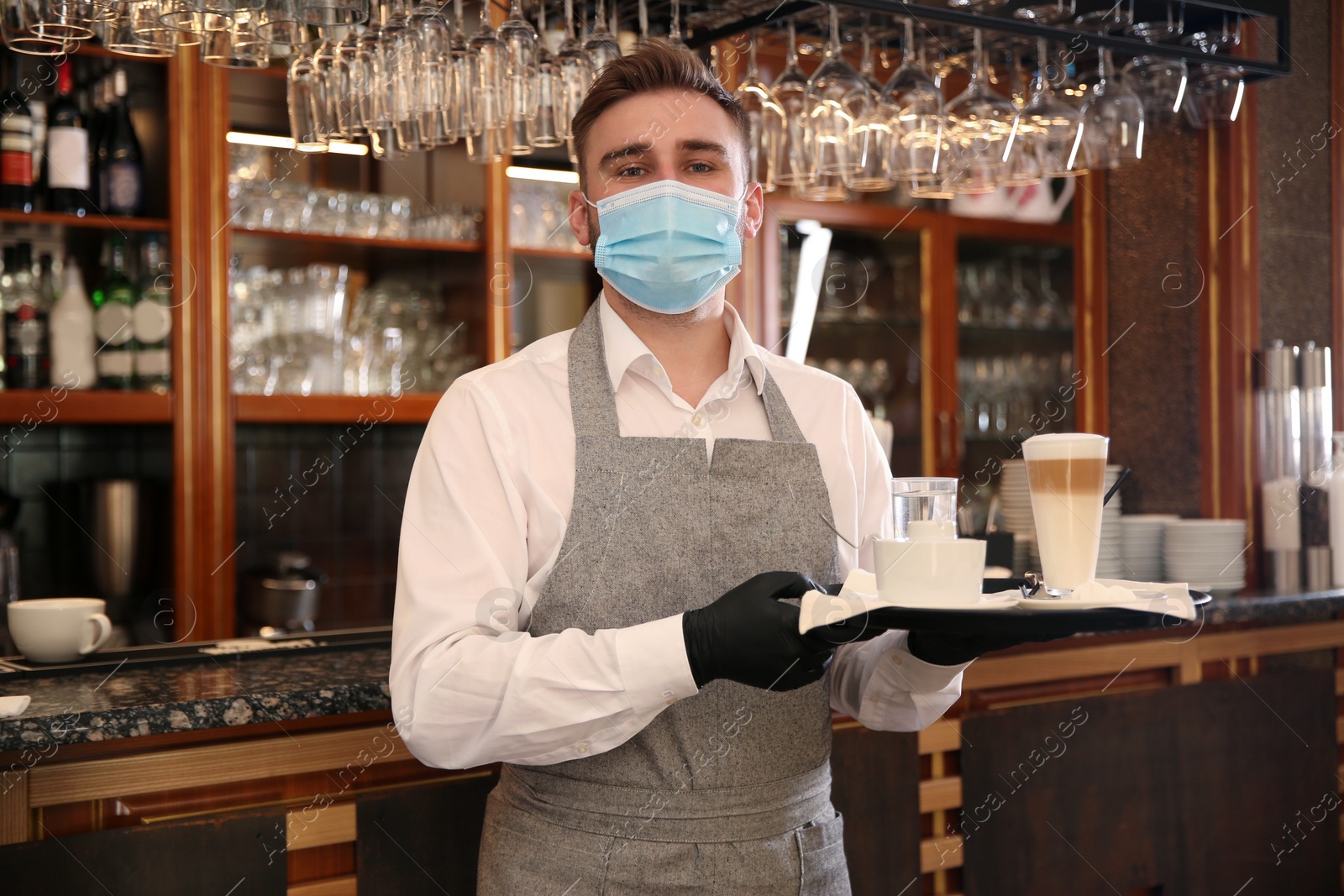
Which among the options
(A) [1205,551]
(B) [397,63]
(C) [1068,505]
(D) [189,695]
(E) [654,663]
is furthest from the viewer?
(A) [1205,551]

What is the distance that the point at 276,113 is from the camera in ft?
11.5

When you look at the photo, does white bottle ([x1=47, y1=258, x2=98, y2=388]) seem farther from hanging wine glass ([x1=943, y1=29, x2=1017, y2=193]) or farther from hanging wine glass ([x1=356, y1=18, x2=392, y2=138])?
hanging wine glass ([x1=943, y1=29, x2=1017, y2=193])

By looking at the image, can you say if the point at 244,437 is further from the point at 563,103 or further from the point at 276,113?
the point at 563,103

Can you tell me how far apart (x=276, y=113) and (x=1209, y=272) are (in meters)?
2.49

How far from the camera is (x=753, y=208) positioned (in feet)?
5.65

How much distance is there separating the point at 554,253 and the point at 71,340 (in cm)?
→ 130

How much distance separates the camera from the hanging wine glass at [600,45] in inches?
91.1

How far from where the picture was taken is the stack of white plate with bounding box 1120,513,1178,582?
9.55 feet

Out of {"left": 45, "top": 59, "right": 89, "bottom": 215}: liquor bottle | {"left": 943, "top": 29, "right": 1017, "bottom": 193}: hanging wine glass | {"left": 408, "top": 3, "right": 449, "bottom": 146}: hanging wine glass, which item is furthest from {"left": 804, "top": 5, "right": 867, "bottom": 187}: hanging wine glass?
{"left": 45, "top": 59, "right": 89, "bottom": 215}: liquor bottle

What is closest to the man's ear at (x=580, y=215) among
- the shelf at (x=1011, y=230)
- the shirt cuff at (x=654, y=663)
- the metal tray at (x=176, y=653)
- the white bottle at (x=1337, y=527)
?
the shirt cuff at (x=654, y=663)

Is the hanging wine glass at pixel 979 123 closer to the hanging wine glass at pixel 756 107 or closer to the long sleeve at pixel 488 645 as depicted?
the hanging wine glass at pixel 756 107

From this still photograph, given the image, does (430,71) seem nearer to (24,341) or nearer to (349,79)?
(349,79)

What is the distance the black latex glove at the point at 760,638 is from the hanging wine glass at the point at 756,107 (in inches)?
50.0

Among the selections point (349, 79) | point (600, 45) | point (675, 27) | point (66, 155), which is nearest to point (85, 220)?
point (66, 155)
